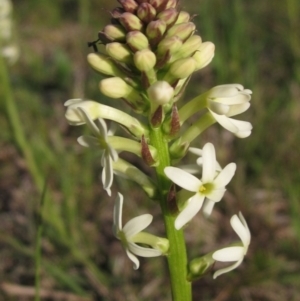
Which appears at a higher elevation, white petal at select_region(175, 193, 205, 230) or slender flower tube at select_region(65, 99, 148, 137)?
slender flower tube at select_region(65, 99, 148, 137)

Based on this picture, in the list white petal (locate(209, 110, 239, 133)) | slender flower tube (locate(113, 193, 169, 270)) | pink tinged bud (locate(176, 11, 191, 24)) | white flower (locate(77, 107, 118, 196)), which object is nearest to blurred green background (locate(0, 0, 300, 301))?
slender flower tube (locate(113, 193, 169, 270))

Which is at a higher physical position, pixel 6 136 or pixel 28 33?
pixel 6 136

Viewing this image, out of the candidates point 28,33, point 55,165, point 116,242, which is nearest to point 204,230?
point 116,242

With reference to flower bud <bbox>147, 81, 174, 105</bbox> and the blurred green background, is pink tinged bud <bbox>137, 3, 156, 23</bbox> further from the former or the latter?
the blurred green background

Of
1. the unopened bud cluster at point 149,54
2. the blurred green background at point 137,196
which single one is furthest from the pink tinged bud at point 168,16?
the blurred green background at point 137,196

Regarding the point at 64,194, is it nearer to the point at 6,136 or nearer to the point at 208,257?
the point at 6,136

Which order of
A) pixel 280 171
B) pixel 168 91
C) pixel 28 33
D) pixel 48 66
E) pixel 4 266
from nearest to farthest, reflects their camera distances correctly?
pixel 168 91, pixel 4 266, pixel 280 171, pixel 48 66, pixel 28 33
